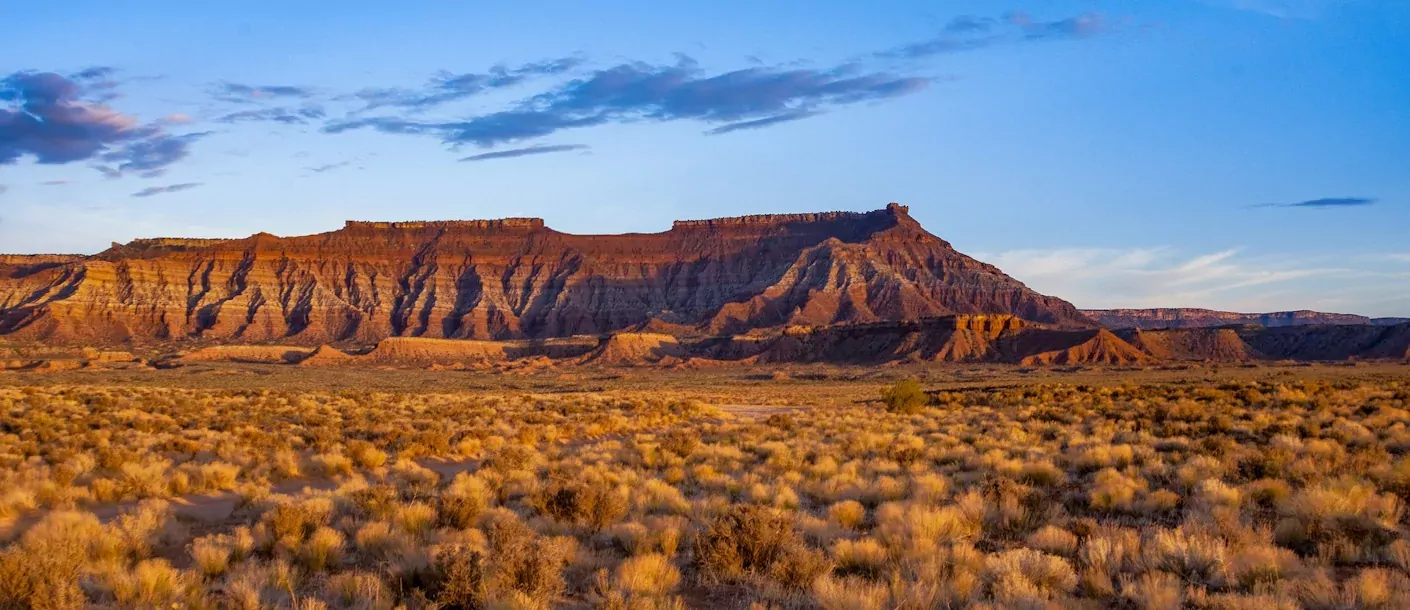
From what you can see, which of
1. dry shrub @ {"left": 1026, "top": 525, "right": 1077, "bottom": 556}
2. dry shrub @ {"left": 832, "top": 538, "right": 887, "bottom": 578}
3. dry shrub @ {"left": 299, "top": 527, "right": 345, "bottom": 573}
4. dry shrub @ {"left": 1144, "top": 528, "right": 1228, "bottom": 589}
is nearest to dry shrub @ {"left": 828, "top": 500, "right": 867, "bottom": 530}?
dry shrub @ {"left": 832, "top": 538, "right": 887, "bottom": 578}

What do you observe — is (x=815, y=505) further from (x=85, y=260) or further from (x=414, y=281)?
(x=85, y=260)

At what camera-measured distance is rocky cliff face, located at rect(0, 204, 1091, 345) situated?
135375mm

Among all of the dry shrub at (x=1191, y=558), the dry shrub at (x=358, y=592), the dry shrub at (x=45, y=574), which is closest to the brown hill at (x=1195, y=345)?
the dry shrub at (x=1191, y=558)

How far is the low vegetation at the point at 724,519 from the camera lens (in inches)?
254

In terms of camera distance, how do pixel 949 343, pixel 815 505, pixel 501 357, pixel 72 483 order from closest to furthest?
pixel 815 505
pixel 72 483
pixel 949 343
pixel 501 357

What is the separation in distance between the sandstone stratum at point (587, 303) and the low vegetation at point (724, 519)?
2965 inches

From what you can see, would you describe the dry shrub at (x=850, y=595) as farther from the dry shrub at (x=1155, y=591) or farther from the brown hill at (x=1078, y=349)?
the brown hill at (x=1078, y=349)

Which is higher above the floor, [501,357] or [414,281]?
[414,281]

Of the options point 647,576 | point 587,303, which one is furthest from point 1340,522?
point 587,303

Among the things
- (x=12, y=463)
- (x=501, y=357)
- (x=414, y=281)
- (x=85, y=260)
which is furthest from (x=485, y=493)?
(x=85, y=260)

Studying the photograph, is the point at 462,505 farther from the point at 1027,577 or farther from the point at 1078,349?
the point at 1078,349

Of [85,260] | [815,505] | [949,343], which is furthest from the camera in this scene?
[85,260]

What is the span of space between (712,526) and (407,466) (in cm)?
787

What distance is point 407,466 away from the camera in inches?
564
